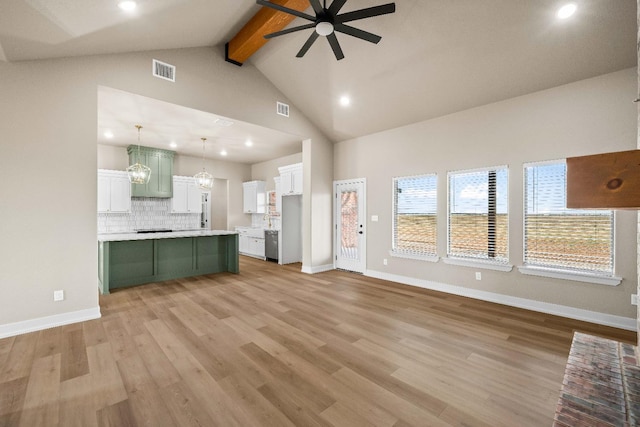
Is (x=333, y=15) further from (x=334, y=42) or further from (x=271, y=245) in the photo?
(x=271, y=245)

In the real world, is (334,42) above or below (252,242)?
above

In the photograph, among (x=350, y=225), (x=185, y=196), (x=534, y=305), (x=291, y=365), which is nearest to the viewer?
(x=291, y=365)

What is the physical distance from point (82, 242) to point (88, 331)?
1093 mm

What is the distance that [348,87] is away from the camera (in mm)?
4871

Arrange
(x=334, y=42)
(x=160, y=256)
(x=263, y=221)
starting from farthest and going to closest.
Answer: (x=263, y=221)
(x=160, y=256)
(x=334, y=42)

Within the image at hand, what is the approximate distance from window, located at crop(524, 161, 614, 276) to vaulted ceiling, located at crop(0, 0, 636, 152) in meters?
1.20

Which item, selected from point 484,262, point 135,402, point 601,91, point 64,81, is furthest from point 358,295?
point 64,81

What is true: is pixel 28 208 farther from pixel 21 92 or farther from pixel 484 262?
pixel 484 262

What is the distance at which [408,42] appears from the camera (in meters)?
3.76

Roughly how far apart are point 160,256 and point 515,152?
6404 millimetres

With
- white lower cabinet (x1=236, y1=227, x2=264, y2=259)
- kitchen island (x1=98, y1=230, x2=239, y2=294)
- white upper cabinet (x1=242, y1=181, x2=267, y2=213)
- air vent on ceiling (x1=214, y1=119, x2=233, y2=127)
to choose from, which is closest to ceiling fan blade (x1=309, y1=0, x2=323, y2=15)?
air vent on ceiling (x1=214, y1=119, x2=233, y2=127)

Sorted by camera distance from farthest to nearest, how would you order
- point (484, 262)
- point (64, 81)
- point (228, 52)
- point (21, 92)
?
point (228, 52)
point (484, 262)
point (64, 81)
point (21, 92)

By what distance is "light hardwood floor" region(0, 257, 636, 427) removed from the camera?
1934mm

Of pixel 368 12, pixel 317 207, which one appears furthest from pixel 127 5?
pixel 317 207
